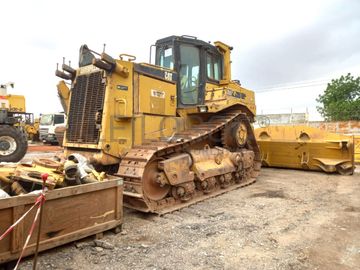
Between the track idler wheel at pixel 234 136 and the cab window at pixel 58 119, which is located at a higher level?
the cab window at pixel 58 119

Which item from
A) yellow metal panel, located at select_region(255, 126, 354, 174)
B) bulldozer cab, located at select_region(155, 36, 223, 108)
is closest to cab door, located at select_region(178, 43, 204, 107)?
bulldozer cab, located at select_region(155, 36, 223, 108)

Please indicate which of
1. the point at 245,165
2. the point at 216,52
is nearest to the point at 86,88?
the point at 216,52

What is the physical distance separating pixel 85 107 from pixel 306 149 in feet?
22.1

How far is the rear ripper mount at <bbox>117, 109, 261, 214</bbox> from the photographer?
537cm

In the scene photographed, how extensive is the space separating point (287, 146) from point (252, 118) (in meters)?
2.00

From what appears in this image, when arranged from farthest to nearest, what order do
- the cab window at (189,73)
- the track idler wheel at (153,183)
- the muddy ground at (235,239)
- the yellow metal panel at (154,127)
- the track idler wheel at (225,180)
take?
1. the cab window at (189,73)
2. the track idler wheel at (225,180)
3. the yellow metal panel at (154,127)
4. the track idler wheel at (153,183)
5. the muddy ground at (235,239)

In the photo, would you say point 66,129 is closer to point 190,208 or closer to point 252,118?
point 190,208

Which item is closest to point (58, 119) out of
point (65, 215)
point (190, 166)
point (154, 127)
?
point (154, 127)

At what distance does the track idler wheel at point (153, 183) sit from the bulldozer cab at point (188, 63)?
1877mm

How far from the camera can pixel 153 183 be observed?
5.65 metres

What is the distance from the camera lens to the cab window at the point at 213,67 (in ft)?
25.4

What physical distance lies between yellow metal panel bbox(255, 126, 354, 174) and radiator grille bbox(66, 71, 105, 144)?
6.42 m

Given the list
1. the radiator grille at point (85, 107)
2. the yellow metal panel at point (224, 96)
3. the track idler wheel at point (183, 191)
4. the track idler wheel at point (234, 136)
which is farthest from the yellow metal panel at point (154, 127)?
the track idler wheel at point (234, 136)

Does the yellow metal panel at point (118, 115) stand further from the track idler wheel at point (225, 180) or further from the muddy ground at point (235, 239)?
the track idler wheel at point (225, 180)
